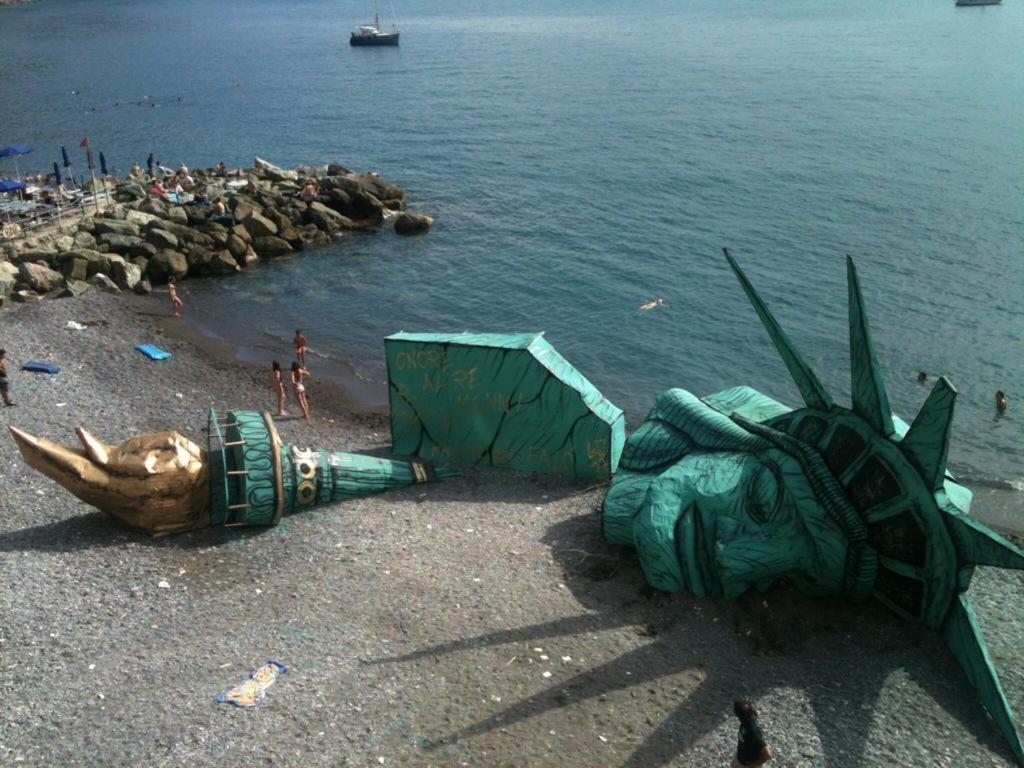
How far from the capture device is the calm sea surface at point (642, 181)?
109 ft

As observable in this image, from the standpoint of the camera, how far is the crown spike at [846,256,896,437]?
45.3 ft

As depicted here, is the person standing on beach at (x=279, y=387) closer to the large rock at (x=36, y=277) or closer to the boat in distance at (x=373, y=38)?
the large rock at (x=36, y=277)

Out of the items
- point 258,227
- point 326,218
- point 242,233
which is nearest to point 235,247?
point 242,233

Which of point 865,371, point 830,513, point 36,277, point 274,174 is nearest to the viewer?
point 865,371

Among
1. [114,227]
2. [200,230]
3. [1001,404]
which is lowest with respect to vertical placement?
[1001,404]

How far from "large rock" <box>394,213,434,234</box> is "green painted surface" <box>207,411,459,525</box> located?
26754 millimetres

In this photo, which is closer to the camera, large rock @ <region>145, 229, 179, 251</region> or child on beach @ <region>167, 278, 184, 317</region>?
child on beach @ <region>167, 278, 184, 317</region>

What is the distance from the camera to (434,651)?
14.5 m

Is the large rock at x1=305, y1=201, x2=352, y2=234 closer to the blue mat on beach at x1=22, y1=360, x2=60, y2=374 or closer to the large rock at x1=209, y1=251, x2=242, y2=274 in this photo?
the large rock at x1=209, y1=251, x2=242, y2=274

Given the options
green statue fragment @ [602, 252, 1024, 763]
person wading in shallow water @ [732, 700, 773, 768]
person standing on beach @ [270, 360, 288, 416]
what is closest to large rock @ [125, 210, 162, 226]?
person standing on beach @ [270, 360, 288, 416]

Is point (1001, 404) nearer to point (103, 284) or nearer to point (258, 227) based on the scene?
point (258, 227)

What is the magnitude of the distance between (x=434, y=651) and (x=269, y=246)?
3009 cm

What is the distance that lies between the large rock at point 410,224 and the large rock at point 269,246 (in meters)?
5.74

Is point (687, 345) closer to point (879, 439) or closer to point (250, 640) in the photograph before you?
point (879, 439)
